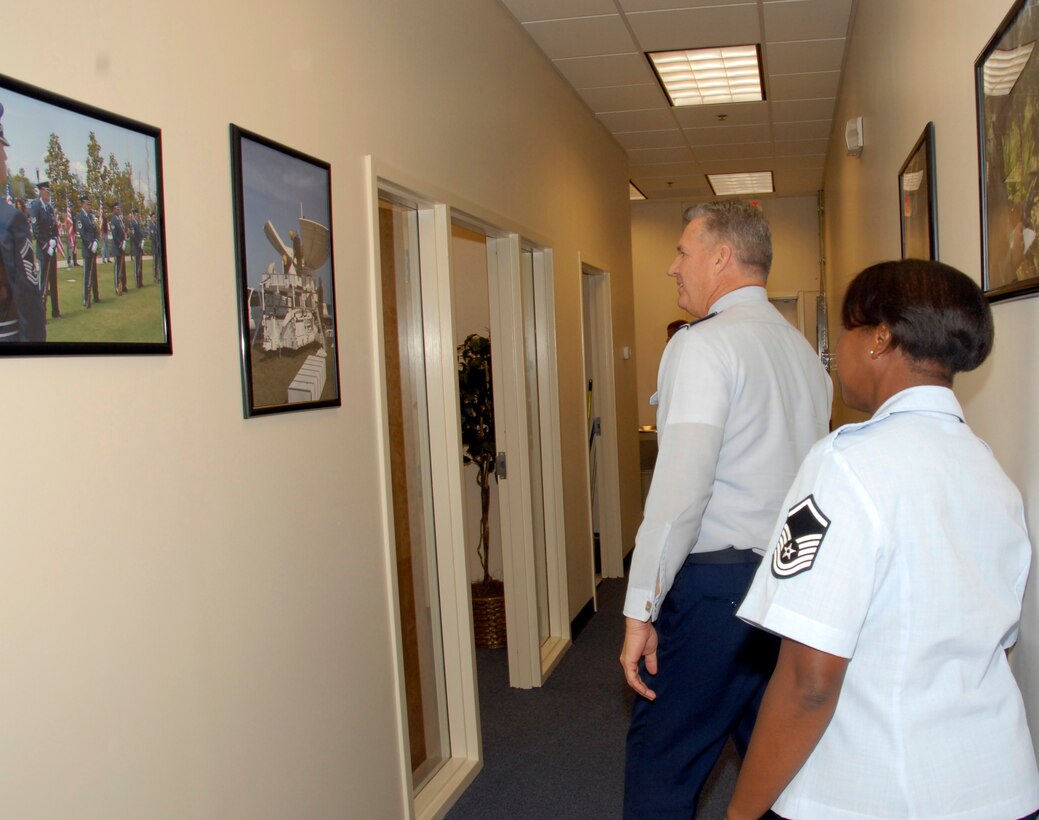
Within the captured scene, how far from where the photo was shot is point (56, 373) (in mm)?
1533

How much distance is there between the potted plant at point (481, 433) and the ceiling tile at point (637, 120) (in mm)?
2228

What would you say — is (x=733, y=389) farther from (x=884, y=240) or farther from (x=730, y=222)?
(x=884, y=240)

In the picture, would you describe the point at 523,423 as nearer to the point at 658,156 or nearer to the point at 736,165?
the point at 658,156

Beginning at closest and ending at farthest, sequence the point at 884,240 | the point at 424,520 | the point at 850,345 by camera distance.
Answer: the point at 850,345, the point at 424,520, the point at 884,240

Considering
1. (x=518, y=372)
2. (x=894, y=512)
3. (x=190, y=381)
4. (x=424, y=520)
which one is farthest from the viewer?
(x=518, y=372)

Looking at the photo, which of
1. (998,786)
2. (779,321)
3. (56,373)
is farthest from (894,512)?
(56,373)

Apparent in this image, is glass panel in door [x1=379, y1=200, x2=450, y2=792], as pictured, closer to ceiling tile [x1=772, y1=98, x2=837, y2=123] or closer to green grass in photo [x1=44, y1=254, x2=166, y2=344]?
green grass in photo [x1=44, y1=254, x2=166, y2=344]

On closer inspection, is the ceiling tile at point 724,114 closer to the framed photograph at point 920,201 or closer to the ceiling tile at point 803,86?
the ceiling tile at point 803,86

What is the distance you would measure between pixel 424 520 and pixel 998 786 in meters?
2.31

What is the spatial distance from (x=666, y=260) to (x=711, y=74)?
4.93 m

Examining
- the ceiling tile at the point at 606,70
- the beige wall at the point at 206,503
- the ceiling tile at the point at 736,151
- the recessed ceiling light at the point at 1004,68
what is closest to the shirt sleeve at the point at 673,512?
the recessed ceiling light at the point at 1004,68

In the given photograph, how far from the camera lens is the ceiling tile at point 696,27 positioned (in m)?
4.32

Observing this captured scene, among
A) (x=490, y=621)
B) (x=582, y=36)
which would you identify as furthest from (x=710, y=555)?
(x=582, y=36)

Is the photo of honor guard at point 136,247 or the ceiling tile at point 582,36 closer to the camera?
the photo of honor guard at point 136,247
